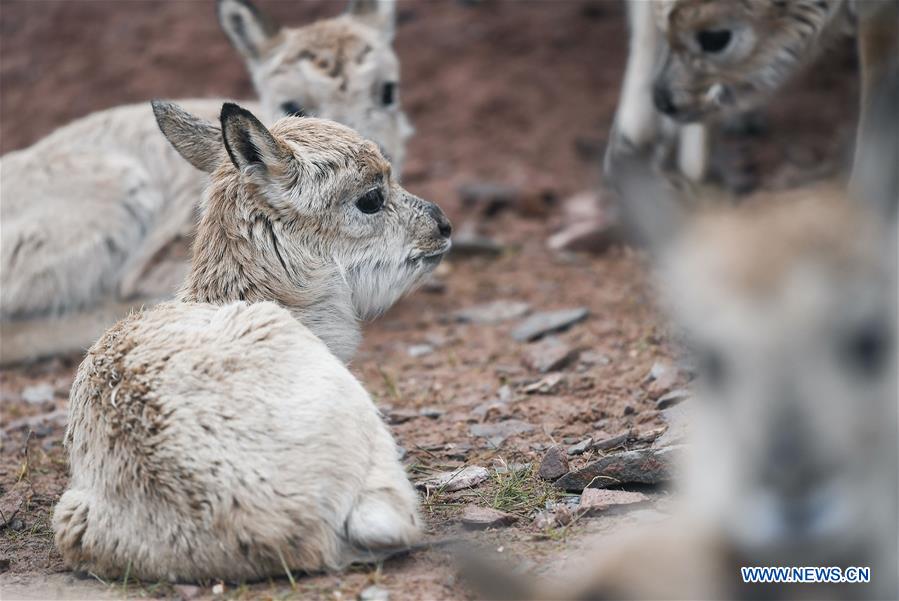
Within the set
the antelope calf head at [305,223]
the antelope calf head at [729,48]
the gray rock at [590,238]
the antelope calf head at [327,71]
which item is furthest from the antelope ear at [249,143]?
the gray rock at [590,238]

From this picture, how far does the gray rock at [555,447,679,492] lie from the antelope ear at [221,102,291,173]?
2071 millimetres

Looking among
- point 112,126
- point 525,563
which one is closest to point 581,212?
point 112,126

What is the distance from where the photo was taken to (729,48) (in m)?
8.65

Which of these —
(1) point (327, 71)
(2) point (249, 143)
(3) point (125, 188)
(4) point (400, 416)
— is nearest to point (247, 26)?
(1) point (327, 71)

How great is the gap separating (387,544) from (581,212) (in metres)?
7.15

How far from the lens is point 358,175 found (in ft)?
20.4

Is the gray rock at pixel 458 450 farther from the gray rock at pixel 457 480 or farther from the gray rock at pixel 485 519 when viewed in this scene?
the gray rock at pixel 485 519

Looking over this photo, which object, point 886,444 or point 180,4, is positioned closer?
point 886,444

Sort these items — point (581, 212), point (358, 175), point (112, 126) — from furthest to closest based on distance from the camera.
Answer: point (581, 212), point (112, 126), point (358, 175)

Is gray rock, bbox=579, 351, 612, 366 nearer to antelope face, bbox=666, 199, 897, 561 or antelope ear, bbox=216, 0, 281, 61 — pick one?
antelope ear, bbox=216, 0, 281, 61

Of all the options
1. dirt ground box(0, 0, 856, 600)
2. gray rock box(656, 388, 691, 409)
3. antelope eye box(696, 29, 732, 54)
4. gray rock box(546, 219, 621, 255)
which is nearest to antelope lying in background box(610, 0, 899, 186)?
antelope eye box(696, 29, 732, 54)

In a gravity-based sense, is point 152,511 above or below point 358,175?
below

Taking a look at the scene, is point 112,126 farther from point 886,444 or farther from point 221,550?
point 886,444

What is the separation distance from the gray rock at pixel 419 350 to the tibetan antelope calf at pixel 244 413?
2.82 meters
